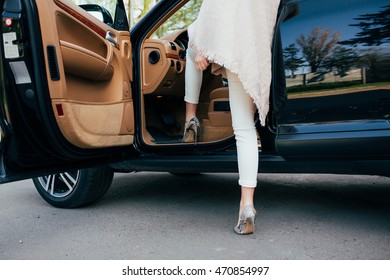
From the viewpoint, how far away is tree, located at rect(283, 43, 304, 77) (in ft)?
6.59

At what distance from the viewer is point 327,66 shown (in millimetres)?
1943

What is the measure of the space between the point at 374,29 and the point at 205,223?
1.40 m

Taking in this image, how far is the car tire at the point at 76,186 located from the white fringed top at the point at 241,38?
123 cm

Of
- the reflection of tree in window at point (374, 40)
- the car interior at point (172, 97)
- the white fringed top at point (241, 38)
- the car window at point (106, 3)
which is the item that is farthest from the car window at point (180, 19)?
the reflection of tree in window at point (374, 40)

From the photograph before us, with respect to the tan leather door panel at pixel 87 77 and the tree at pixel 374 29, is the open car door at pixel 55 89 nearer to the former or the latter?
the tan leather door panel at pixel 87 77

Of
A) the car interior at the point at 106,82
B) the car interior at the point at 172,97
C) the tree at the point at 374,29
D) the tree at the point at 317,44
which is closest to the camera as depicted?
the tree at the point at 374,29

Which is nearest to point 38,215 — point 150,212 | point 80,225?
point 80,225

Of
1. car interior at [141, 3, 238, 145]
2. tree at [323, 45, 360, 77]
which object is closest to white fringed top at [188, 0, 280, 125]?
tree at [323, 45, 360, 77]

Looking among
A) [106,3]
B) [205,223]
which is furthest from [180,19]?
[205,223]

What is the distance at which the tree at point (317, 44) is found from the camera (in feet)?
6.28

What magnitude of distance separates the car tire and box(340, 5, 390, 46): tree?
1.79 m

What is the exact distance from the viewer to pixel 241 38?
1.96m

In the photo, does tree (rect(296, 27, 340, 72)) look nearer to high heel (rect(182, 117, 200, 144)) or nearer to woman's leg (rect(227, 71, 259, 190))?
woman's leg (rect(227, 71, 259, 190))
